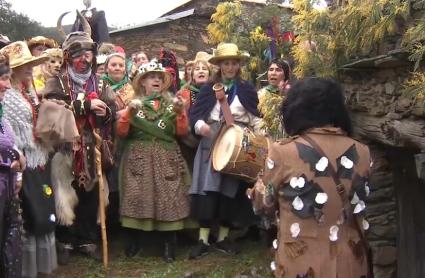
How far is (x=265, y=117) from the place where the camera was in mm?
5309

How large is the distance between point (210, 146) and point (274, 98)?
71 cm

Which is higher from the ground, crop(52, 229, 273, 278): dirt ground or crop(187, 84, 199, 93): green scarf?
crop(187, 84, 199, 93): green scarf

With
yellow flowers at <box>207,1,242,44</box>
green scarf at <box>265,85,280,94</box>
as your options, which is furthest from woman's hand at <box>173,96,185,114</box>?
yellow flowers at <box>207,1,242,44</box>

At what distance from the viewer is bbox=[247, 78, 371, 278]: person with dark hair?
9.98 feet

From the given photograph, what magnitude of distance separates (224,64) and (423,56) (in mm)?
2181

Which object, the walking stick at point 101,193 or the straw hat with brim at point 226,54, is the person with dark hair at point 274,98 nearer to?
the straw hat with brim at point 226,54

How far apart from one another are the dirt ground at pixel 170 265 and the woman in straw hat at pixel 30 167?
39 centimetres

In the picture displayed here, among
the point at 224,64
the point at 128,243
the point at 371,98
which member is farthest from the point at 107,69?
the point at 371,98

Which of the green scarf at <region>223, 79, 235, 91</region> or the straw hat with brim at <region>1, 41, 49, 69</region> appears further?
the green scarf at <region>223, 79, 235, 91</region>

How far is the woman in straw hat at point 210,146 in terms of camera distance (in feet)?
17.7

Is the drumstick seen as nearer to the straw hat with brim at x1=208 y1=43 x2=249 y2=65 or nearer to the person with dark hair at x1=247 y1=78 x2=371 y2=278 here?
the straw hat with brim at x1=208 y1=43 x2=249 y2=65

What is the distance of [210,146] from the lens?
5492mm

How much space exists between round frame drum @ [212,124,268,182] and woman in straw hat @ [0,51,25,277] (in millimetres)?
1629

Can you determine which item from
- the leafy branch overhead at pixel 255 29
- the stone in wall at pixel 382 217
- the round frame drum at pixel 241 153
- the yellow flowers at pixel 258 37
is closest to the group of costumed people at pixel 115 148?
the round frame drum at pixel 241 153
